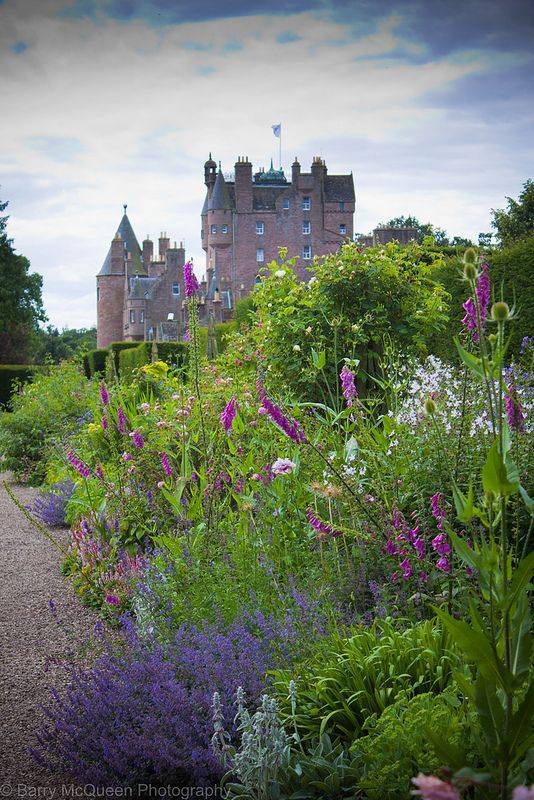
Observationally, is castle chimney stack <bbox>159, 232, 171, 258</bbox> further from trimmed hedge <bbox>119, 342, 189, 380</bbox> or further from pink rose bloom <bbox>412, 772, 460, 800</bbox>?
pink rose bloom <bbox>412, 772, 460, 800</bbox>

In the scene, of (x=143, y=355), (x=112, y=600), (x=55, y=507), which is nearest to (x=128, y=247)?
(x=143, y=355)

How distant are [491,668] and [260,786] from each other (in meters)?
0.97

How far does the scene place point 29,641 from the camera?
4176mm

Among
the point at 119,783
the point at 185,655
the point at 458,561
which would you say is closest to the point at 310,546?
the point at 458,561

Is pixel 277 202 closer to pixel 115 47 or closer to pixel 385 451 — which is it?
pixel 115 47

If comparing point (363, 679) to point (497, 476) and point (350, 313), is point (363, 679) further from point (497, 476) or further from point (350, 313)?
point (350, 313)

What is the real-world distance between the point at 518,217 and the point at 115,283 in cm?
3641

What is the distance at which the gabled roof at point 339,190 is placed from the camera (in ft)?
172

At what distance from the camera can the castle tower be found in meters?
57.2

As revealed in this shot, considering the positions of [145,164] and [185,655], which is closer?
[185,655]

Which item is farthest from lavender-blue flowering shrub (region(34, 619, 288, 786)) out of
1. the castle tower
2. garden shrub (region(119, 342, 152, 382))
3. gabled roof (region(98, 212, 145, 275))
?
gabled roof (region(98, 212, 145, 275))

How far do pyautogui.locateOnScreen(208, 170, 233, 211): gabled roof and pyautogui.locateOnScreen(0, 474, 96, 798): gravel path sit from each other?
47.6 metres

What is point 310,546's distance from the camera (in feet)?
13.1

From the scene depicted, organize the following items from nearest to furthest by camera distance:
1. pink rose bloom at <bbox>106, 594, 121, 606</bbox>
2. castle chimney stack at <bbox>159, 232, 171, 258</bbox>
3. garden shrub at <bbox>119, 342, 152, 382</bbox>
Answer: pink rose bloom at <bbox>106, 594, 121, 606</bbox>, garden shrub at <bbox>119, 342, 152, 382</bbox>, castle chimney stack at <bbox>159, 232, 171, 258</bbox>
